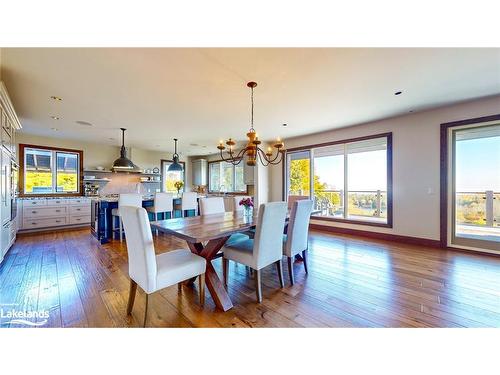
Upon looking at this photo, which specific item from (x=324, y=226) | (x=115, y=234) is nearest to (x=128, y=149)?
(x=115, y=234)

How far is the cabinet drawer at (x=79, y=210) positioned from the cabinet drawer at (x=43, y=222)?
24 centimetres

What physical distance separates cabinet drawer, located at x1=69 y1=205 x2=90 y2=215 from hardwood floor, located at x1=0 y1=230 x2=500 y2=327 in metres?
2.18

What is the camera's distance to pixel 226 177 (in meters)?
8.14

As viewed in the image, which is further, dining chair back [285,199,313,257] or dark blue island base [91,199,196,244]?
dark blue island base [91,199,196,244]

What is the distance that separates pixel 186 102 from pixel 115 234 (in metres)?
3.54

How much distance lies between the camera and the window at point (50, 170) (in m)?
5.17

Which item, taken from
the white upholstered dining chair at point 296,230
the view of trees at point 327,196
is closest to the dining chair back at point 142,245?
the white upholstered dining chair at point 296,230

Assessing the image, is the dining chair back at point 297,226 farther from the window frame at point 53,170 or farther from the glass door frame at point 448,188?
the window frame at point 53,170

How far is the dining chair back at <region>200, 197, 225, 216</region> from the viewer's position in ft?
10.5

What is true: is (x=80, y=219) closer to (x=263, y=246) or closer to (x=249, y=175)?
(x=249, y=175)

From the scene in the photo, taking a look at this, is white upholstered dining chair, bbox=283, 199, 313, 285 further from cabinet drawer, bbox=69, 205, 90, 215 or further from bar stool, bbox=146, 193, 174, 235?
cabinet drawer, bbox=69, 205, 90, 215

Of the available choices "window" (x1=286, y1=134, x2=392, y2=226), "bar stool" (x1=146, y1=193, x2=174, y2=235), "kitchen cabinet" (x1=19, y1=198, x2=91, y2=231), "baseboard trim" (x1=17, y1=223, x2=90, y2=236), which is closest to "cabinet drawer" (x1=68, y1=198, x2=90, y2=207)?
"kitchen cabinet" (x1=19, y1=198, x2=91, y2=231)
